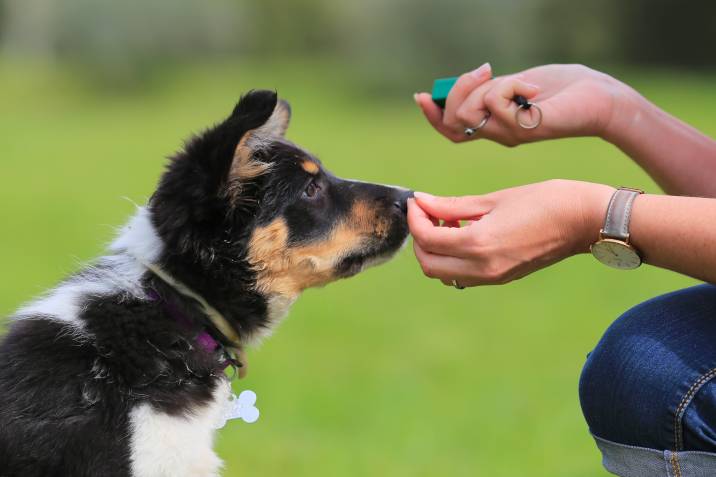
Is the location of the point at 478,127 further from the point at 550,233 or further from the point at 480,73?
the point at 550,233

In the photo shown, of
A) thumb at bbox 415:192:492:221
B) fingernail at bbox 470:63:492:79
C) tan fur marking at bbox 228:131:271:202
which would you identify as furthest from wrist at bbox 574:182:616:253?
tan fur marking at bbox 228:131:271:202

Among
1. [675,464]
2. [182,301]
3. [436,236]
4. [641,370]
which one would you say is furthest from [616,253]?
[182,301]

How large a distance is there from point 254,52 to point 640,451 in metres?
32.3

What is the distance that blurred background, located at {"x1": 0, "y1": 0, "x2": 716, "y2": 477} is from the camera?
6.55 meters

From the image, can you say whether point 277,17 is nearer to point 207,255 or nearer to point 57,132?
point 57,132

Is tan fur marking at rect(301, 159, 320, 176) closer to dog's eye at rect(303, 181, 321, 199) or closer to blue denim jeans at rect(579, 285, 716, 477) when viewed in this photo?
dog's eye at rect(303, 181, 321, 199)

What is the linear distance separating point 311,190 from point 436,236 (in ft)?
3.26

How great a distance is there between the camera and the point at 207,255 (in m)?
3.50

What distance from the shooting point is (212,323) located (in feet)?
11.6

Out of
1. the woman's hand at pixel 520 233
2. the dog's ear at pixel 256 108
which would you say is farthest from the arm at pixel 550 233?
the dog's ear at pixel 256 108

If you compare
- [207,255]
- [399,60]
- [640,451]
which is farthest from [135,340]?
[399,60]

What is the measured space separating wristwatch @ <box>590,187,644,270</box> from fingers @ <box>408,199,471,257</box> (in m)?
0.41

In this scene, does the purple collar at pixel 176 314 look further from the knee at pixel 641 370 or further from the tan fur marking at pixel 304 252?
the knee at pixel 641 370

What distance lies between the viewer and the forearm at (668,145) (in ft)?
12.3
